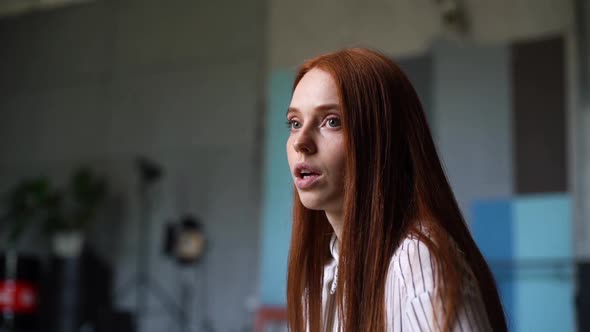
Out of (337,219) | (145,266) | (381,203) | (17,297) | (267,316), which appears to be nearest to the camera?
(381,203)

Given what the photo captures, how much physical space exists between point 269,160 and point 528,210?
1.98 meters

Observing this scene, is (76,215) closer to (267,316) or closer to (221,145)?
(221,145)

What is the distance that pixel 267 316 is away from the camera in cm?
558

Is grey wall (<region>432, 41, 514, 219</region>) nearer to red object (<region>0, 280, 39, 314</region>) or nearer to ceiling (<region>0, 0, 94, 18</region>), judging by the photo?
red object (<region>0, 280, 39, 314</region>)

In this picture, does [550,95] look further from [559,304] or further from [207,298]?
[207,298]

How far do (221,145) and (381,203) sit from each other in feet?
17.3

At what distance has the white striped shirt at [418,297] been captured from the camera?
2.64 ft

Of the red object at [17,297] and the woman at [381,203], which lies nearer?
the woman at [381,203]

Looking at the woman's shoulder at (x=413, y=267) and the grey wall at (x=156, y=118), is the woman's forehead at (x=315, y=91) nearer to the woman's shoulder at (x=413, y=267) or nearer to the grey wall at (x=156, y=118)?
the woman's shoulder at (x=413, y=267)

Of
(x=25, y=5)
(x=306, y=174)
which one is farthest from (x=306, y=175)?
(x=25, y=5)

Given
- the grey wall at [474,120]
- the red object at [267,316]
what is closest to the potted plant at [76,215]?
the red object at [267,316]

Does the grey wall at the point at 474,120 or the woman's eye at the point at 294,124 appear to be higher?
the grey wall at the point at 474,120

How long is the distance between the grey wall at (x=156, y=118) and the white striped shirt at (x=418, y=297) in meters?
5.03

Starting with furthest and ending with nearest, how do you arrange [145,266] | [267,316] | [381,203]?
[145,266] < [267,316] < [381,203]
